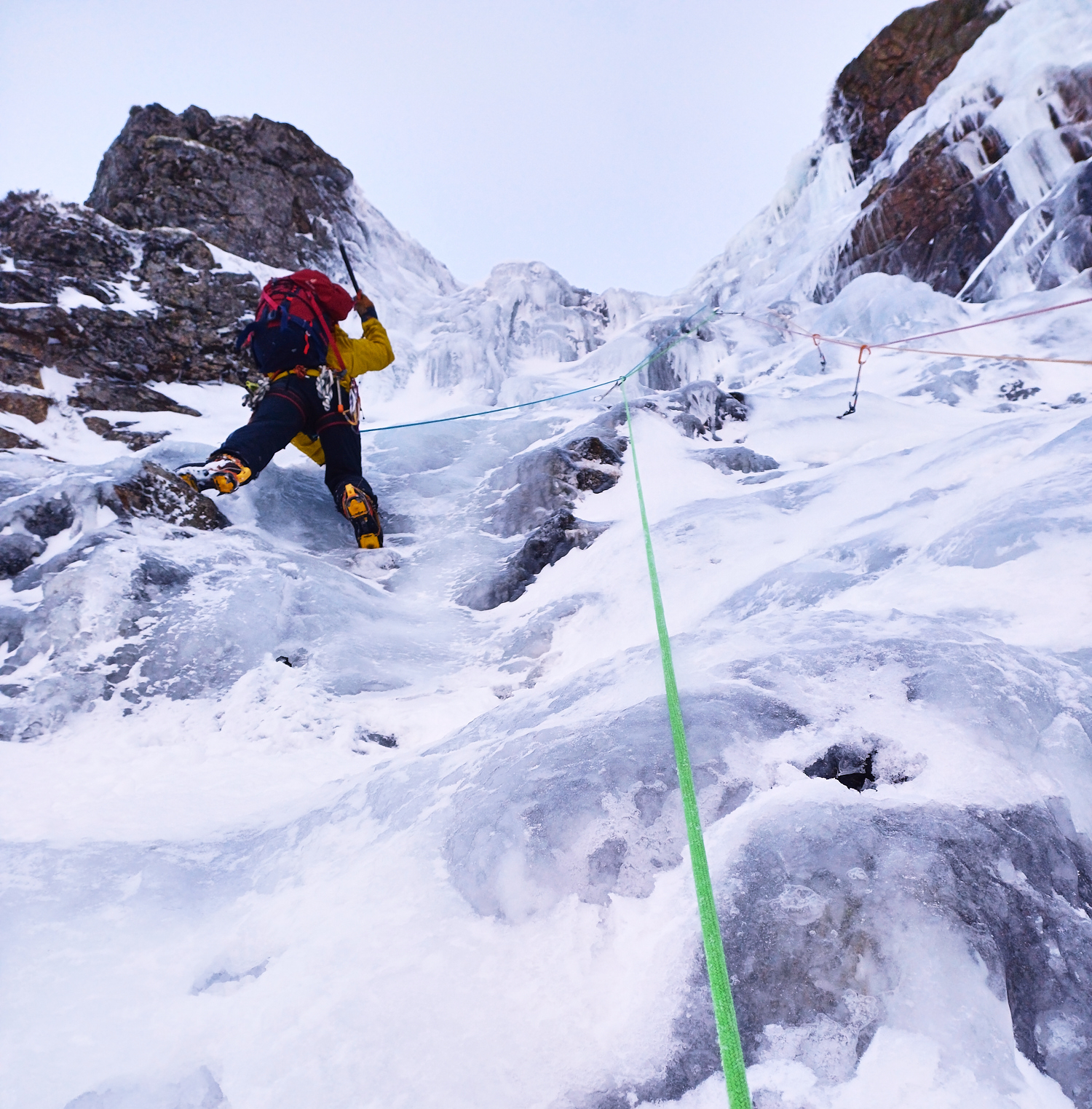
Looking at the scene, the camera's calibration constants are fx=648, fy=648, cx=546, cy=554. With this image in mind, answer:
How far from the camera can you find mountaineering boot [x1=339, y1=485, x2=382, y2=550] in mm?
4379

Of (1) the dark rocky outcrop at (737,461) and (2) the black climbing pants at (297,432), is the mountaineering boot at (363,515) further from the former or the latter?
(1) the dark rocky outcrop at (737,461)

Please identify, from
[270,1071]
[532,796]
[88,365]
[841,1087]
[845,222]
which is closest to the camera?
[841,1087]

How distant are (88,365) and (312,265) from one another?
5875 mm

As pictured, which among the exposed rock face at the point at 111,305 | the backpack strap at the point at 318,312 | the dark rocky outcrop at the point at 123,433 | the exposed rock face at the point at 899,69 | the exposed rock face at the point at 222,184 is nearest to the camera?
the backpack strap at the point at 318,312

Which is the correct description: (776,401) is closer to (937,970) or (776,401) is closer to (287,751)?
(287,751)

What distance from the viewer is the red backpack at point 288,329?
4.02 metres

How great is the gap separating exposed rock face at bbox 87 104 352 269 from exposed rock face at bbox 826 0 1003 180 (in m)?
15.0

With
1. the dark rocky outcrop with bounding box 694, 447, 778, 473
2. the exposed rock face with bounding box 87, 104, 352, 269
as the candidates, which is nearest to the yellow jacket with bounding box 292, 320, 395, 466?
the dark rocky outcrop with bounding box 694, 447, 778, 473

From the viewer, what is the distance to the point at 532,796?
1.42 m

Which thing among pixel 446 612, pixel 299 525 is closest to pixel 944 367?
pixel 446 612

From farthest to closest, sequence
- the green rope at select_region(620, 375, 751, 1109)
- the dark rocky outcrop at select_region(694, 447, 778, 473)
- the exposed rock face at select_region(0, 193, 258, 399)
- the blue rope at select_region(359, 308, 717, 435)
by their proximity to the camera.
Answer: the exposed rock face at select_region(0, 193, 258, 399)
the blue rope at select_region(359, 308, 717, 435)
the dark rocky outcrop at select_region(694, 447, 778, 473)
the green rope at select_region(620, 375, 751, 1109)

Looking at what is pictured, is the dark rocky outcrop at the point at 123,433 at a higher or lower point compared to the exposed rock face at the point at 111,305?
lower

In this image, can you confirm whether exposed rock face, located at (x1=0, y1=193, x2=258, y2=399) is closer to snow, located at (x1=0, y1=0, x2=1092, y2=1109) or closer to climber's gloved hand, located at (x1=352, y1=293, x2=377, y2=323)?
snow, located at (x1=0, y1=0, x2=1092, y2=1109)

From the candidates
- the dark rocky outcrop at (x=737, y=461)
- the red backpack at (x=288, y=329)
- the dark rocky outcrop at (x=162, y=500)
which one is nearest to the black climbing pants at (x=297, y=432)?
the red backpack at (x=288, y=329)
